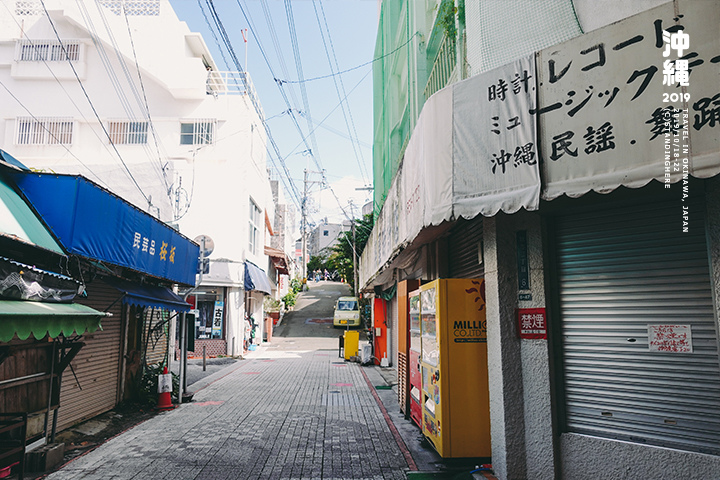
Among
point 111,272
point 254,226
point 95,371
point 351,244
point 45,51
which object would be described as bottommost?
point 95,371

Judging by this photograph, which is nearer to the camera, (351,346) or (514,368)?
(514,368)

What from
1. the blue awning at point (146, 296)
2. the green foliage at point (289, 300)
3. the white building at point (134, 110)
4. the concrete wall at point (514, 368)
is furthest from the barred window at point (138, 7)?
the green foliage at point (289, 300)

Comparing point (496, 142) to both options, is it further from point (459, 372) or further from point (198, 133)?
point (198, 133)

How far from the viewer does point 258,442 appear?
745 cm

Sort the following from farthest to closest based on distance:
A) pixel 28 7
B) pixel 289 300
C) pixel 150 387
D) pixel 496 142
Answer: pixel 289 300, pixel 28 7, pixel 150 387, pixel 496 142

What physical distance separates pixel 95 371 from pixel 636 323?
9.23m

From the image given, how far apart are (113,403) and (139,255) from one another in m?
3.72

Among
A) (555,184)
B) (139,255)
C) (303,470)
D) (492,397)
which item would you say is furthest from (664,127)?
(139,255)

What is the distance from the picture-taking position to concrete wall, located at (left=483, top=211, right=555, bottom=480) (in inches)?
214

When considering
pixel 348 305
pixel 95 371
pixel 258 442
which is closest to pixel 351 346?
pixel 95 371

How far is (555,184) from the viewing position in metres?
4.72

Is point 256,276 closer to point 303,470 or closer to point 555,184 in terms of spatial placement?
point 303,470

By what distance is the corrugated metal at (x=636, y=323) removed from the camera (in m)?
4.57

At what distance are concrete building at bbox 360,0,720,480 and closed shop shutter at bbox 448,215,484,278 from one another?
95 cm
